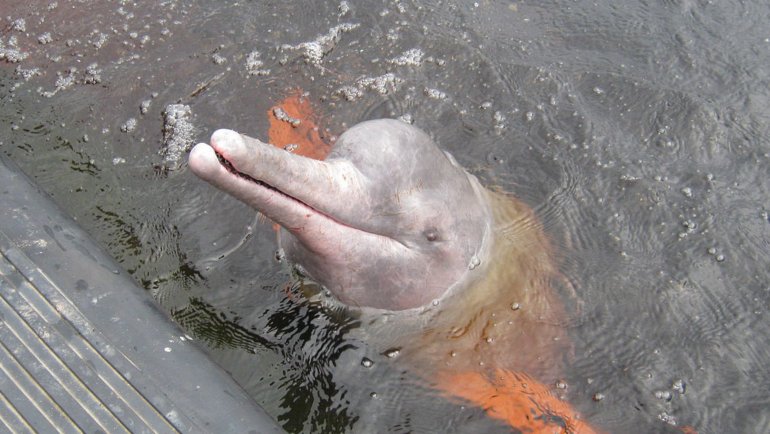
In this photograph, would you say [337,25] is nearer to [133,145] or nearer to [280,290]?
[133,145]

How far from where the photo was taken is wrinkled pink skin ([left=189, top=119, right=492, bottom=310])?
3732mm

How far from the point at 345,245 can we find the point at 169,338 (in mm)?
1059

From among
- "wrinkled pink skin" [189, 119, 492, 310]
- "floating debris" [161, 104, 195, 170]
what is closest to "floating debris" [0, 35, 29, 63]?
"floating debris" [161, 104, 195, 170]

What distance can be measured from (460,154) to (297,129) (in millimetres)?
1302

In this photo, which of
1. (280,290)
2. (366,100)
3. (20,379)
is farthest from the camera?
(366,100)

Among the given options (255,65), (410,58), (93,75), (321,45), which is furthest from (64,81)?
(410,58)

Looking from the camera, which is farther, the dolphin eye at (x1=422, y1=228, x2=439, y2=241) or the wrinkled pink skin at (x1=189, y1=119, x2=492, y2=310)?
the dolphin eye at (x1=422, y1=228, x2=439, y2=241)

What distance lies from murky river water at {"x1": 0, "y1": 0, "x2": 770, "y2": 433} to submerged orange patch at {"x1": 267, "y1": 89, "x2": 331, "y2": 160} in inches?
4.8

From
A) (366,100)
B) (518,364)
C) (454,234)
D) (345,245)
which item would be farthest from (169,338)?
(366,100)

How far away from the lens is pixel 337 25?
704 cm

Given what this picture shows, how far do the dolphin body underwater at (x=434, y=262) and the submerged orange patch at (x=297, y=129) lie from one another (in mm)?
1291

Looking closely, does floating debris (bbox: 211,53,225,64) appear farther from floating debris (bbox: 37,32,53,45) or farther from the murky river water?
floating debris (bbox: 37,32,53,45)

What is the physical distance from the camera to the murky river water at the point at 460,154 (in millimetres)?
4719

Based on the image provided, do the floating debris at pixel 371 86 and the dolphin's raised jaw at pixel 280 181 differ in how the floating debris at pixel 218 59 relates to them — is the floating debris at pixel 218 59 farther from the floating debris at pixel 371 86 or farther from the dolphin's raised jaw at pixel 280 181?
the dolphin's raised jaw at pixel 280 181
